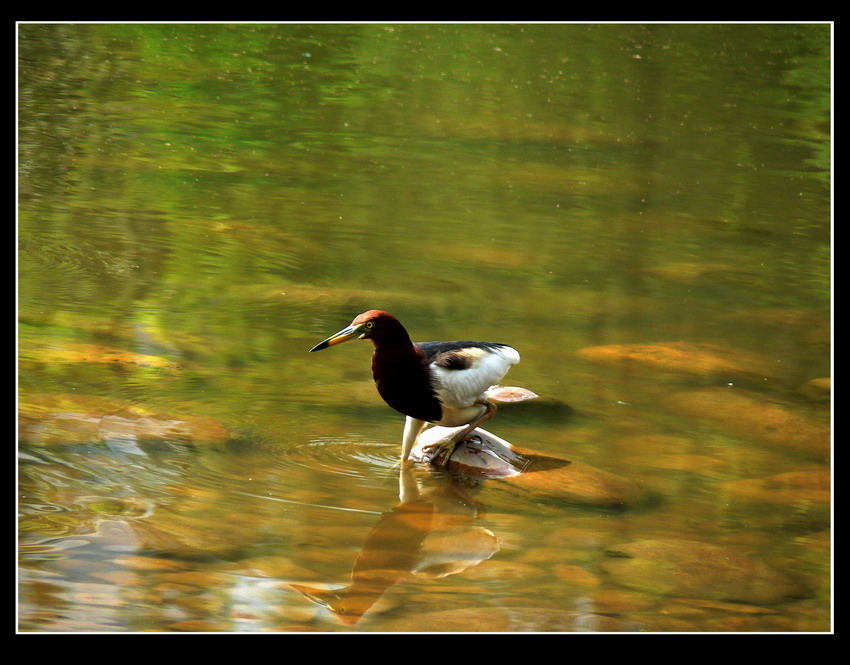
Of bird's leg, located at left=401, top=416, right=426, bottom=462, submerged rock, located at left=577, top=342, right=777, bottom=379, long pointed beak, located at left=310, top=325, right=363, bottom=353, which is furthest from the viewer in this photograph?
submerged rock, located at left=577, top=342, right=777, bottom=379

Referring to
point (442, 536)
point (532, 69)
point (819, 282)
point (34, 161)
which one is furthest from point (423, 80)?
point (442, 536)

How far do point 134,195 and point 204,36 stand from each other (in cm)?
862

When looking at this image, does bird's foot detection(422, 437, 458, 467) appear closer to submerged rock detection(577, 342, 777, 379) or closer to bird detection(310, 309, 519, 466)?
bird detection(310, 309, 519, 466)

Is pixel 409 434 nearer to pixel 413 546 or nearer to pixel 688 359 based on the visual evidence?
pixel 413 546

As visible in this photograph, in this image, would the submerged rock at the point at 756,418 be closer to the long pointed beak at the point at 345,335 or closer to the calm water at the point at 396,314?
the calm water at the point at 396,314

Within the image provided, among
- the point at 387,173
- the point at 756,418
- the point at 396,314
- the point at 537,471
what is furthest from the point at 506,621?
the point at 387,173

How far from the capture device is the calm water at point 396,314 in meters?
5.32

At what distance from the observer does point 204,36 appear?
18.8 meters

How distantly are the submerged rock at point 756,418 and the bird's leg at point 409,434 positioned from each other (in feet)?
7.16

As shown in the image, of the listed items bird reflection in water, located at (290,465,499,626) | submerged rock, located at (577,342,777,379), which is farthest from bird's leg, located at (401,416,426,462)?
submerged rock, located at (577,342,777,379)

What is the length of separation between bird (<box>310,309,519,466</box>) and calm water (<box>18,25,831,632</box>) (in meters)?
0.32

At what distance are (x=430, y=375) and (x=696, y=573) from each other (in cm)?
173

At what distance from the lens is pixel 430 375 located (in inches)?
247

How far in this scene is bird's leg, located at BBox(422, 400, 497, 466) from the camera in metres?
6.58
